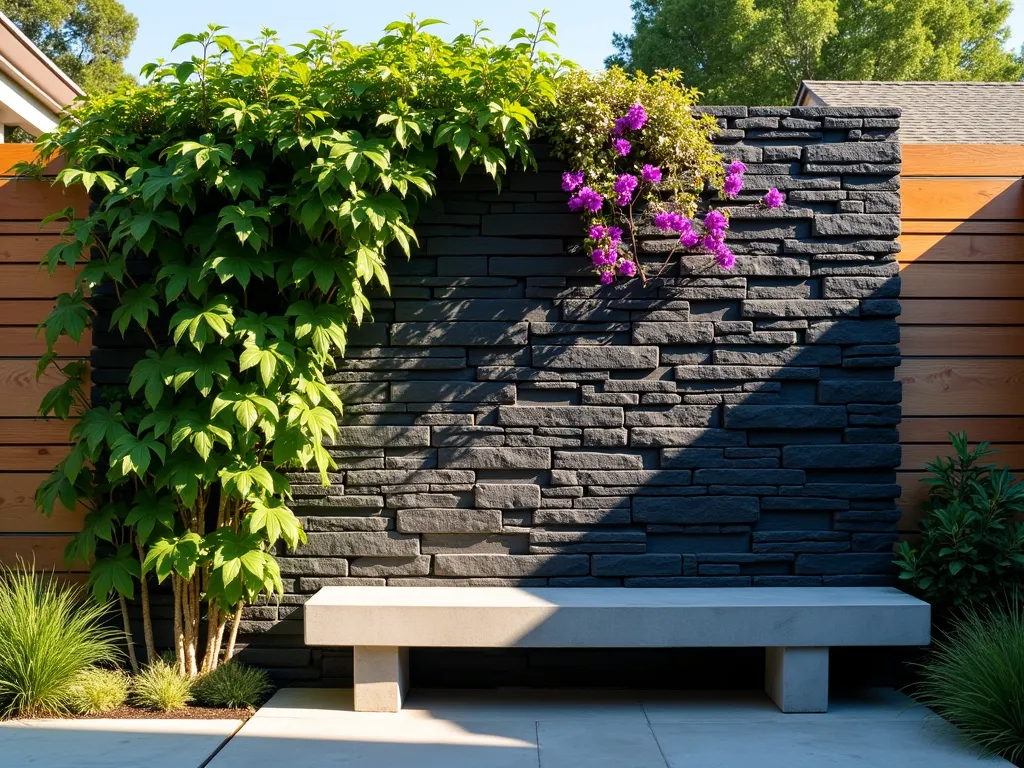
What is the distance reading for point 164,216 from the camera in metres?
3.15

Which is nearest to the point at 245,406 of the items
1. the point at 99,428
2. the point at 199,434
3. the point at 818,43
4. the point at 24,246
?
the point at 199,434

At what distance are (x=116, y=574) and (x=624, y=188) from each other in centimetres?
242

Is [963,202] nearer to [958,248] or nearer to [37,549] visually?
[958,248]

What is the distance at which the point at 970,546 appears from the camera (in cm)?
321

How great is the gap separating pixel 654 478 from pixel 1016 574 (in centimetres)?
141

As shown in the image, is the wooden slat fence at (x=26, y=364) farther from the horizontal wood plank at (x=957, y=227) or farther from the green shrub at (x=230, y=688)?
the horizontal wood plank at (x=957, y=227)

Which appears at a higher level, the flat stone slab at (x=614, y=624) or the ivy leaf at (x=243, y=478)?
the ivy leaf at (x=243, y=478)

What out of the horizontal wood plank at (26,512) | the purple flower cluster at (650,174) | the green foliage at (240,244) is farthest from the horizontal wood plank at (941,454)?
the horizontal wood plank at (26,512)

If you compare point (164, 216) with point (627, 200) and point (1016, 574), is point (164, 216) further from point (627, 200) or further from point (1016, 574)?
point (1016, 574)

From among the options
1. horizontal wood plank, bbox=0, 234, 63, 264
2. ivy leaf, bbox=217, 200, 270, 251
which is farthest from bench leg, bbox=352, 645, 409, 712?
horizontal wood plank, bbox=0, 234, 63, 264

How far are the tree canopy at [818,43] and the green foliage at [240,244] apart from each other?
45.3 ft

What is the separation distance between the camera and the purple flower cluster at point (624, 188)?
10.7ft

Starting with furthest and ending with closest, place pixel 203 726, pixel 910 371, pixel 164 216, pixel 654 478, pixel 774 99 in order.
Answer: pixel 774 99
pixel 910 371
pixel 654 478
pixel 164 216
pixel 203 726

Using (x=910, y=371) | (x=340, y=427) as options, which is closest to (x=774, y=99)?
(x=910, y=371)
